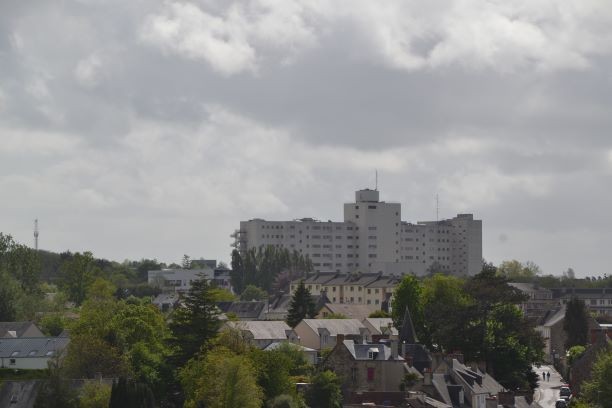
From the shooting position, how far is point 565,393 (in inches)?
3814

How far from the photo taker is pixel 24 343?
3981 inches

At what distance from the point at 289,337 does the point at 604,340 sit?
27508 mm

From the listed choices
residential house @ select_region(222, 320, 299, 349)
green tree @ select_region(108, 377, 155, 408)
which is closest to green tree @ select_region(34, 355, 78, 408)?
green tree @ select_region(108, 377, 155, 408)

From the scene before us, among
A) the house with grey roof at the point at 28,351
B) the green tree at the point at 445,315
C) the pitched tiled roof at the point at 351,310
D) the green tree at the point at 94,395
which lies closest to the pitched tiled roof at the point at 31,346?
the house with grey roof at the point at 28,351

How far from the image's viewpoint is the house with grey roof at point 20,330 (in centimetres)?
11331

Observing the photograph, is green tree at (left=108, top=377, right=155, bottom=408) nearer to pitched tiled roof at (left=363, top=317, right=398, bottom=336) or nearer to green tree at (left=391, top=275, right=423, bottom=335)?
pitched tiled roof at (left=363, top=317, right=398, bottom=336)

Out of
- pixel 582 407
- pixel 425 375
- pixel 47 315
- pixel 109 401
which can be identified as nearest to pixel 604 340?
pixel 425 375

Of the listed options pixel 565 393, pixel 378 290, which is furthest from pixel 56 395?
pixel 378 290

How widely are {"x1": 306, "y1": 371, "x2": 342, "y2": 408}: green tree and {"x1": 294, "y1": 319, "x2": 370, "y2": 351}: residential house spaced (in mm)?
27382

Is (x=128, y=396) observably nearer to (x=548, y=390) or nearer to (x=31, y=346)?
(x=31, y=346)

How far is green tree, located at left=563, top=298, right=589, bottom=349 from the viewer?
13438cm

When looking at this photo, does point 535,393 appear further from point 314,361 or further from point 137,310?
point 137,310

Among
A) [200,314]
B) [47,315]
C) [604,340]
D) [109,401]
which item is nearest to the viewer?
[109,401]

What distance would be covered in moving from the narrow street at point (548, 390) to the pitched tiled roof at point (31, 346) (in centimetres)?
3543
